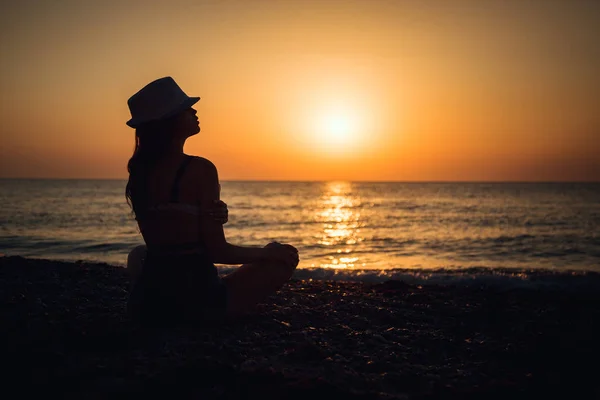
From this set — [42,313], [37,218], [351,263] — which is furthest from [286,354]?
[37,218]

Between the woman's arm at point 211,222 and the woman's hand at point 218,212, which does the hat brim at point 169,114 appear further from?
the woman's hand at point 218,212

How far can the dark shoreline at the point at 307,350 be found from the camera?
3066mm

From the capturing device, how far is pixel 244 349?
4.07 meters

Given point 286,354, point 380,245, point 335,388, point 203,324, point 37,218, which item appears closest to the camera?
point 335,388

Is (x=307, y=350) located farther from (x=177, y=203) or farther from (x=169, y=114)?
(x=169, y=114)

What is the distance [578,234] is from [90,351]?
2773 cm

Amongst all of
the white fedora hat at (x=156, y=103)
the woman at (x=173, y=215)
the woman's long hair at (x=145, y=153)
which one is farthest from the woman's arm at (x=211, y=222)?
the white fedora hat at (x=156, y=103)

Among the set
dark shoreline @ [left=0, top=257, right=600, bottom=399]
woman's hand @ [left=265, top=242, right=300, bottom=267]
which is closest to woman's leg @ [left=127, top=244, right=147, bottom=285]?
dark shoreline @ [left=0, top=257, right=600, bottom=399]

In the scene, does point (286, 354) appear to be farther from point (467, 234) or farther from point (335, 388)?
point (467, 234)

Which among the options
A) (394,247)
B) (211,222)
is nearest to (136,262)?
(211,222)

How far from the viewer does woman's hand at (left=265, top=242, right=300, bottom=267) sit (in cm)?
445

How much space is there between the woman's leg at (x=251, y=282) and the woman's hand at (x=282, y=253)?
74 millimetres

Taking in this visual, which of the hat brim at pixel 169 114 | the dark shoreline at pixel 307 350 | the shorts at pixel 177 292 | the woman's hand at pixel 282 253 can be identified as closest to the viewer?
the dark shoreline at pixel 307 350

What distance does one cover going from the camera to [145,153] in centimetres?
393
